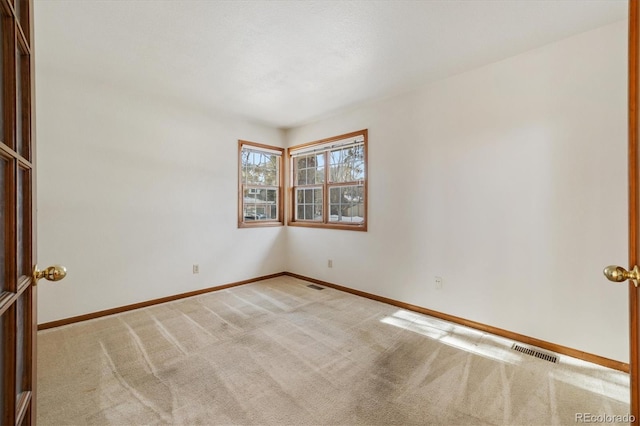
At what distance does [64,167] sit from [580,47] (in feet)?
15.5

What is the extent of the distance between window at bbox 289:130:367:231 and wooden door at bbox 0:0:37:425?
3305 millimetres

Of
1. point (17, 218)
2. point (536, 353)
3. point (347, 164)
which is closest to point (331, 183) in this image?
point (347, 164)

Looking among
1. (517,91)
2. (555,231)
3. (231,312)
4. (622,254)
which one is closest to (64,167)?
(231,312)

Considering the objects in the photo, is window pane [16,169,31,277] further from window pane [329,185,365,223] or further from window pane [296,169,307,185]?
window pane [296,169,307,185]

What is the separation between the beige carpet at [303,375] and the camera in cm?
169

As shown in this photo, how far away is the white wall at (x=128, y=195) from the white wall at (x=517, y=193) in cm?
223

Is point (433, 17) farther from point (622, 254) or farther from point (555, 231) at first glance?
point (622, 254)

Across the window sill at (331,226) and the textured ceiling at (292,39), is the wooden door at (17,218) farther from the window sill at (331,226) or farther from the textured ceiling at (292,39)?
the window sill at (331,226)

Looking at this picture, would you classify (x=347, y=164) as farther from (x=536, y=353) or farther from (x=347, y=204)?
(x=536, y=353)

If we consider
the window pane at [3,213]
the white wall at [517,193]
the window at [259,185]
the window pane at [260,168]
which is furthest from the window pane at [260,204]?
the window pane at [3,213]

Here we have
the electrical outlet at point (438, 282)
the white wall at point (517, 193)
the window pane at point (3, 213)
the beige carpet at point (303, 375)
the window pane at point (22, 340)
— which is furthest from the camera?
the electrical outlet at point (438, 282)

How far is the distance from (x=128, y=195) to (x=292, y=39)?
2528 mm

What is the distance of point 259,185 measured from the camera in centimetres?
473

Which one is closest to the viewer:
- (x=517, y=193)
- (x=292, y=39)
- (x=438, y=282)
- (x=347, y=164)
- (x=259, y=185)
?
(x=292, y=39)
